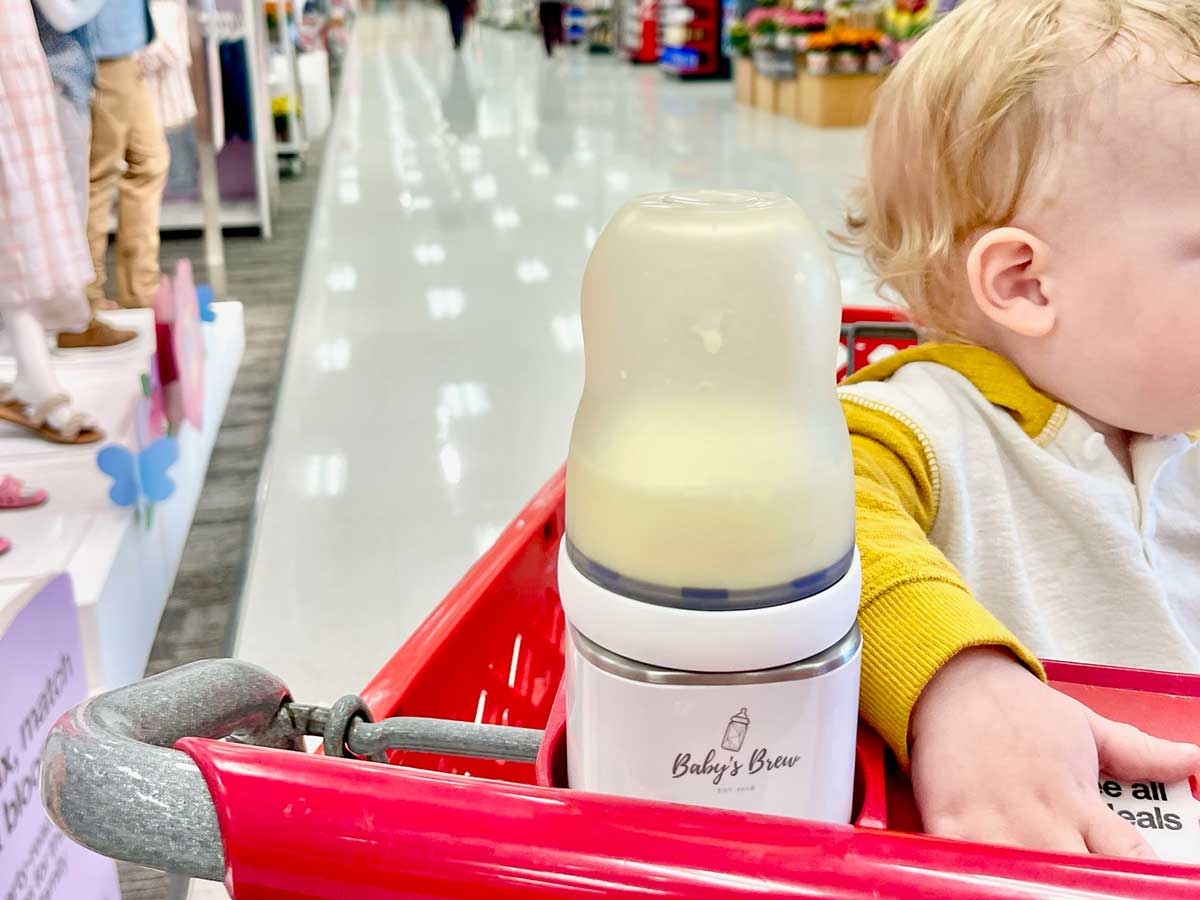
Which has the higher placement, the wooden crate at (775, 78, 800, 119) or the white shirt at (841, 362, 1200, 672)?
the white shirt at (841, 362, 1200, 672)

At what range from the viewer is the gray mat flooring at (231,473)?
2033mm

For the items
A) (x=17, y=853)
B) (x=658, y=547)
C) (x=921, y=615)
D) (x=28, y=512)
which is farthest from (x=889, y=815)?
(x=28, y=512)

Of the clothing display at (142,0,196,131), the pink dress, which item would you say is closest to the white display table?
the pink dress

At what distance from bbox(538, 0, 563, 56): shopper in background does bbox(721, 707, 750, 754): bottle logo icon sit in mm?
15230

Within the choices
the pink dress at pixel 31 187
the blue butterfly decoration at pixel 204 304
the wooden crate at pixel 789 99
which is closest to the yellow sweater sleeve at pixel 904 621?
the pink dress at pixel 31 187

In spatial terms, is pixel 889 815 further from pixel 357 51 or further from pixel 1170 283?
pixel 357 51

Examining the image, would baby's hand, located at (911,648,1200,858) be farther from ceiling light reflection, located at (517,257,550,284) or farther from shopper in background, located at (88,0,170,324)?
ceiling light reflection, located at (517,257,550,284)

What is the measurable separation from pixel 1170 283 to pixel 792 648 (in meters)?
0.46

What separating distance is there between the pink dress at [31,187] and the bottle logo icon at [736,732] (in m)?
1.14

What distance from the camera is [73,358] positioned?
2369 mm

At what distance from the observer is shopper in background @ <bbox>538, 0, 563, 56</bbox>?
580 inches

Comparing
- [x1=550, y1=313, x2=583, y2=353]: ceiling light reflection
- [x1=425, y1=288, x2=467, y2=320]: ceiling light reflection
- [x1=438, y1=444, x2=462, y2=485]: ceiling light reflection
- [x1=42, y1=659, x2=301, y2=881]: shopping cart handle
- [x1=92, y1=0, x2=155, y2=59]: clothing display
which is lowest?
[x1=425, y1=288, x2=467, y2=320]: ceiling light reflection

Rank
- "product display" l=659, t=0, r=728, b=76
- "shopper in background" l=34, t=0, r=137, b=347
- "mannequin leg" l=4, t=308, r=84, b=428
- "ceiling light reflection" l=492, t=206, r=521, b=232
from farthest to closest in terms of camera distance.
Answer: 1. "product display" l=659, t=0, r=728, b=76
2. "ceiling light reflection" l=492, t=206, r=521, b=232
3. "mannequin leg" l=4, t=308, r=84, b=428
4. "shopper in background" l=34, t=0, r=137, b=347

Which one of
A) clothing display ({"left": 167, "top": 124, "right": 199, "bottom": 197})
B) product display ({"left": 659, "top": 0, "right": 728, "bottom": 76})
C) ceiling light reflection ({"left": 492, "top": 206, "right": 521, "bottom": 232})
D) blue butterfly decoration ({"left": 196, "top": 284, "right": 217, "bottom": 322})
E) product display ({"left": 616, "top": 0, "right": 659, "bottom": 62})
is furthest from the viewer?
product display ({"left": 616, "top": 0, "right": 659, "bottom": 62})
